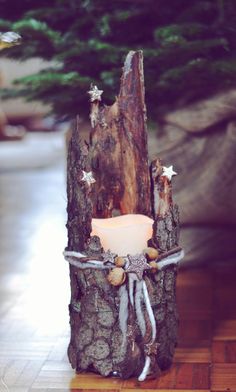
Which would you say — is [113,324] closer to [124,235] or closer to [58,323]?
[124,235]

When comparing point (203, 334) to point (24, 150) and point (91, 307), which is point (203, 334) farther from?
point (24, 150)

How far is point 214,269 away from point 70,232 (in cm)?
88

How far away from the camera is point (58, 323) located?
1861 millimetres

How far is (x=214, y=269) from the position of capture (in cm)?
230

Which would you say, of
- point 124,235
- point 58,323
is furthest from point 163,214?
point 58,323

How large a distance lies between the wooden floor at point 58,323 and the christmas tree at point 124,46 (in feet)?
1.66

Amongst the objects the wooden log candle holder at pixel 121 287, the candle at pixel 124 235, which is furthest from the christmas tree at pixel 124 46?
the candle at pixel 124 235

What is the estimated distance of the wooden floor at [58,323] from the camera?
1497 millimetres

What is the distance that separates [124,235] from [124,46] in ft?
2.75

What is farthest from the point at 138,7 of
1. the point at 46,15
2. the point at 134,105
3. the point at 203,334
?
the point at 203,334

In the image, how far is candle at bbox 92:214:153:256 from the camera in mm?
1490

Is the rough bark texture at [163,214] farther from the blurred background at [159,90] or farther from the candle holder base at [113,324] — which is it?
the blurred background at [159,90]

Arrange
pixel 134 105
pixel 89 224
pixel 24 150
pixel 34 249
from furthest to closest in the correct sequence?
pixel 24 150, pixel 34 249, pixel 134 105, pixel 89 224

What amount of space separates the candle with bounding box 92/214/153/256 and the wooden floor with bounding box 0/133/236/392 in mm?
255
